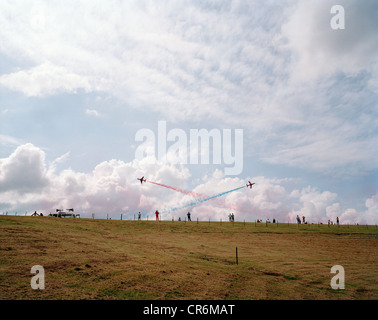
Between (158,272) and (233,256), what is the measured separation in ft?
38.2

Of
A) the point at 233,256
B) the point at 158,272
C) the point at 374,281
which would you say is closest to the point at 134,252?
the point at 158,272

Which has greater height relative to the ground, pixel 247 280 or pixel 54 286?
pixel 54 286

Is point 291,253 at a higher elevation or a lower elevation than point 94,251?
lower

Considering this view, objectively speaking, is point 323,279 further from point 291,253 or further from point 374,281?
point 291,253
